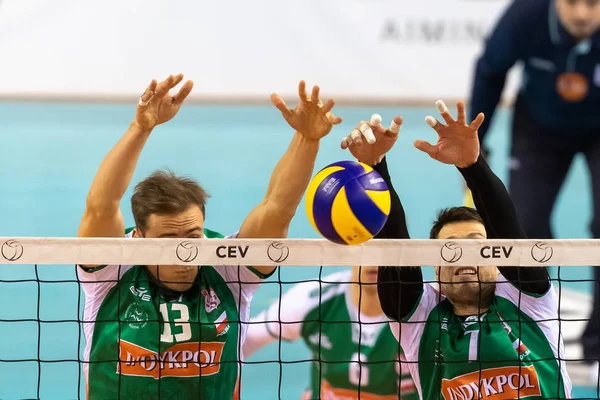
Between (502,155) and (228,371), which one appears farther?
(502,155)

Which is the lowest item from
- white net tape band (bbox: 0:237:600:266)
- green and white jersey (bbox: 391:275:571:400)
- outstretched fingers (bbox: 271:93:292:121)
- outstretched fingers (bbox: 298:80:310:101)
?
green and white jersey (bbox: 391:275:571:400)

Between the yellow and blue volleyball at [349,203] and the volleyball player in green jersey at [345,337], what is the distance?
0.76m

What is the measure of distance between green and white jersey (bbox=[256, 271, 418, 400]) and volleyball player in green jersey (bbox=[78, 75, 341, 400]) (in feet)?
1.89

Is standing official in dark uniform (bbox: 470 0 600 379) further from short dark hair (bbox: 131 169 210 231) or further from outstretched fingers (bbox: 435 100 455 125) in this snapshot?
short dark hair (bbox: 131 169 210 231)

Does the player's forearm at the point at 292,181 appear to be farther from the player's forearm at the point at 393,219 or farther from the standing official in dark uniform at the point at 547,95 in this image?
the standing official in dark uniform at the point at 547,95

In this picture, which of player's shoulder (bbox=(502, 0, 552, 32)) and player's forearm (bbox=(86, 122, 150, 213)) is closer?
player's forearm (bbox=(86, 122, 150, 213))

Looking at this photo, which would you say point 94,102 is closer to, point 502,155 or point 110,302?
point 502,155

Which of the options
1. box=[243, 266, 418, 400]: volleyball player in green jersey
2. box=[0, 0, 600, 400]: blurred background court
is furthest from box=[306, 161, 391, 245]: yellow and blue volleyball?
A: box=[0, 0, 600, 400]: blurred background court

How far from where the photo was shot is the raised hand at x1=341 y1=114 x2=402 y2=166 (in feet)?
10.7

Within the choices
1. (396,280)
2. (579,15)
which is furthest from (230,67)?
(396,280)

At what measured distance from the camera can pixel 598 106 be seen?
6059 millimetres

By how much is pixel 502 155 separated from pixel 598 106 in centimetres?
539

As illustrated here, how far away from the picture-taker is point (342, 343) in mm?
4156

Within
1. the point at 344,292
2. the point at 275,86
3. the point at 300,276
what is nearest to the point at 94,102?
the point at 275,86
